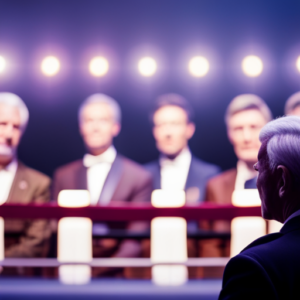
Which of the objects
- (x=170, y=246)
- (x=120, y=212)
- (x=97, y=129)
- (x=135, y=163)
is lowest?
(x=170, y=246)

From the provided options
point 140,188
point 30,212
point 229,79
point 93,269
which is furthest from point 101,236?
point 229,79

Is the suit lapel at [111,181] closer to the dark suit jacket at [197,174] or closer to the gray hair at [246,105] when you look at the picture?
the dark suit jacket at [197,174]

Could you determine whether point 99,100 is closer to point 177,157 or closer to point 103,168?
point 103,168

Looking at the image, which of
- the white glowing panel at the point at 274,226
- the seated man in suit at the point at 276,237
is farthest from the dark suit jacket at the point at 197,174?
the seated man in suit at the point at 276,237

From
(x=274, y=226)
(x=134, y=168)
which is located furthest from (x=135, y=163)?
(x=274, y=226)

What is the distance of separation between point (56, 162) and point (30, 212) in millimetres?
754

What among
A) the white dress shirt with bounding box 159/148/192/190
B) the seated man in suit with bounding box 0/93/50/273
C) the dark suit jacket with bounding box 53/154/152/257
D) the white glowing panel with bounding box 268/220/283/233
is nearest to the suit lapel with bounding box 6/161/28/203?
the seated man in suit with bounding box 0/93/50/273

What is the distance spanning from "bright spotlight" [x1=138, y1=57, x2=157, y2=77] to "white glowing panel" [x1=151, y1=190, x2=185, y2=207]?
2.65ft

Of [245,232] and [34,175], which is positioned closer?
[245,232]

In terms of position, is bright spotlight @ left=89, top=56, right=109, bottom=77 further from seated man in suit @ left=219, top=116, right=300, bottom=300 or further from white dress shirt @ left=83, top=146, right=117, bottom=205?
seated man in suit @ left=219, top=116, right=300, bottom=300

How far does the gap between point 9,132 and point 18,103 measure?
21 centimetres

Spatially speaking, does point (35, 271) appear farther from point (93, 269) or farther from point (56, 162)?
point (56, 162)

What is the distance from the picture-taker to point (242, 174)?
108 inches

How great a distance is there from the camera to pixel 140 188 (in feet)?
9.01
